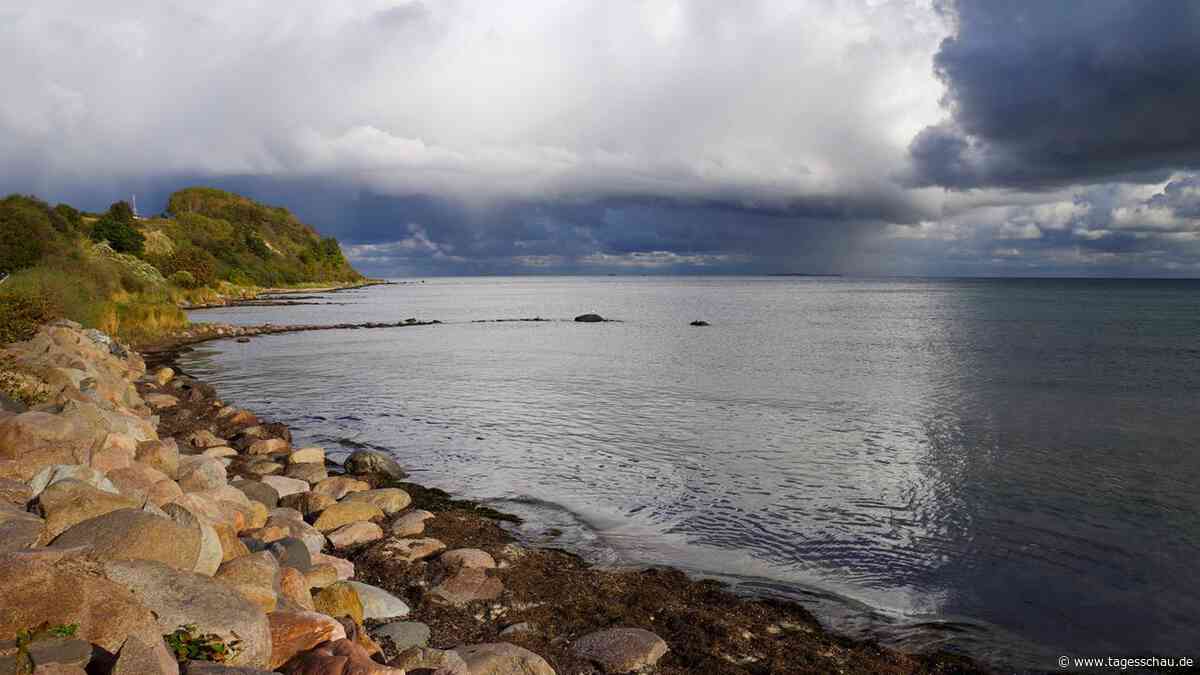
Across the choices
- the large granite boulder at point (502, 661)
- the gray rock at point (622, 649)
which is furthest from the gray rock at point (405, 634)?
the gray rock at point (622, 649)

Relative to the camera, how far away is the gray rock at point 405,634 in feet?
27.1

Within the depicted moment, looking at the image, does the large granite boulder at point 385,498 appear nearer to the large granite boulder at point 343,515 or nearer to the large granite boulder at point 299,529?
the large granite boulder at point 343,515

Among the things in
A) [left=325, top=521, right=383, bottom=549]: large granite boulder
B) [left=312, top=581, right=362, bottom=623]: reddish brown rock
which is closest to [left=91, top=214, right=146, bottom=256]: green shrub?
[left=325, top=521, right=383, bottom=549]: large granite boulder

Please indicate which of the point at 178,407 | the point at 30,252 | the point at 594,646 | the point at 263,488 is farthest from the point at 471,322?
the point at 594,646

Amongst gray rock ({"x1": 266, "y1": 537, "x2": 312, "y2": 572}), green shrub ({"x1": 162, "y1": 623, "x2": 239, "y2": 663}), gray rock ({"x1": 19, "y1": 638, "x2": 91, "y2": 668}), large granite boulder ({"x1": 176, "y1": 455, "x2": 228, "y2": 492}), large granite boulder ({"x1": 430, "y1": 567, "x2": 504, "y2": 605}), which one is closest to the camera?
gray rock ({"x1": 19, "y1": 638, "x2": 91, "y2": 668})

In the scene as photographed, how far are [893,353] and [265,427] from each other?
1459 inches

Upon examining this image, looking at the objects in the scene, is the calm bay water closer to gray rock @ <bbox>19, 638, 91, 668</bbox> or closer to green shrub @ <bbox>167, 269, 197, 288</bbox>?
gray rock @ <bbox>19, 638, 91, 668</bbox>

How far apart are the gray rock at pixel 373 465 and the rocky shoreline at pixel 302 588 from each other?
1.54 m

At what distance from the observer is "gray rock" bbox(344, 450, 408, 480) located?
675 inches

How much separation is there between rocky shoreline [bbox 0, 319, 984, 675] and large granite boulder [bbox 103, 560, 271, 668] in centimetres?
2

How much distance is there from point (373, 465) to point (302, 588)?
9137 mm

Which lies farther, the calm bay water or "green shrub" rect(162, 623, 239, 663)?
the calm bay water

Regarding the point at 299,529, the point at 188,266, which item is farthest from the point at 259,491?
the point at 188,266

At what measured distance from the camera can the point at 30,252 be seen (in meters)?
55.2
